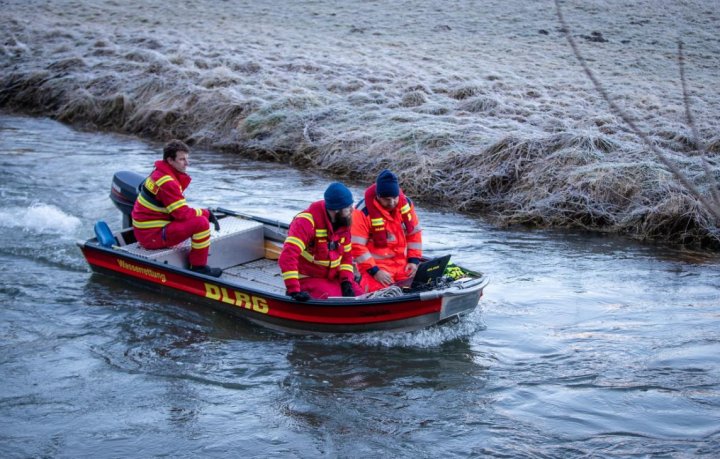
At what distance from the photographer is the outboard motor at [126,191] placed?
996cm

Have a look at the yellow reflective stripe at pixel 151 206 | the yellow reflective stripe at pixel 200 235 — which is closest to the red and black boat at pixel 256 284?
the yellow reflective stripe at pixel 200 235

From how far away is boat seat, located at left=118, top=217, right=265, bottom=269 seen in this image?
915 cm

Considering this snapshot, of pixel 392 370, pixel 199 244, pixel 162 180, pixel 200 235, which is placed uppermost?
pixel 162 180

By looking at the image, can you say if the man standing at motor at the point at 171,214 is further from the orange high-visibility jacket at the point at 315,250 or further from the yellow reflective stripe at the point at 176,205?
the orange high-visibility jacket at the point at 315,250

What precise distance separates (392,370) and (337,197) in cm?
165

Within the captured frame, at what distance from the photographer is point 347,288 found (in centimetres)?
808

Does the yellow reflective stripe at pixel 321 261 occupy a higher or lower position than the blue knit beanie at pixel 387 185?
lower

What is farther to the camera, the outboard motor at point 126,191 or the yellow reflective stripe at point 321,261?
the outboard motor at point 126,191

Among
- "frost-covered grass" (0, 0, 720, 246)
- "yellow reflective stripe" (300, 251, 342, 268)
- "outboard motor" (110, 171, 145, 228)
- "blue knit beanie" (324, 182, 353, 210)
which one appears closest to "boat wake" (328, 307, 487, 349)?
"yellow reflective stripe" (300, 251, 342, 268)

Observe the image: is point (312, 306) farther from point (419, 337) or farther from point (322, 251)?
point (419, 337)

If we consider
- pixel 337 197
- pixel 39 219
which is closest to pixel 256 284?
pixel 337 197

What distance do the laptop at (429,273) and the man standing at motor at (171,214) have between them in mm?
2293

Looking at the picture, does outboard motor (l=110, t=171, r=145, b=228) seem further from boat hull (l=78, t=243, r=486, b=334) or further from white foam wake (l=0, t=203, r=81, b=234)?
white foam wake (l=0, t=203, r=81, b=234)

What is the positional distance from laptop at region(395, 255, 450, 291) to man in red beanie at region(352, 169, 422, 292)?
296mm
